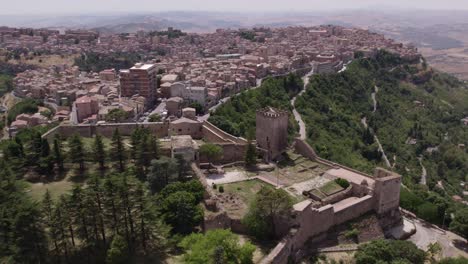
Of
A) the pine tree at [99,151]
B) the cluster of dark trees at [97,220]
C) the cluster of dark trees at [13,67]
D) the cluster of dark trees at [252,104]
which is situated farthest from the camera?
the cluster of dark trees at [13,67]

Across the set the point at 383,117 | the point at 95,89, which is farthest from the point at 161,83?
the point at 383,117

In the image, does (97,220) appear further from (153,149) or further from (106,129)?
(106,129)

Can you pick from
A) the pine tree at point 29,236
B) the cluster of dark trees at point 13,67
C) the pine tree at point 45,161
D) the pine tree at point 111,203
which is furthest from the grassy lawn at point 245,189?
the cluster of dark trees at point 13,67

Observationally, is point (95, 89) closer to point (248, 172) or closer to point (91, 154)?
point (91, 154)

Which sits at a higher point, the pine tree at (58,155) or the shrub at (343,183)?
the pine tree at (58,155)

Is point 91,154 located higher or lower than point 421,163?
higher

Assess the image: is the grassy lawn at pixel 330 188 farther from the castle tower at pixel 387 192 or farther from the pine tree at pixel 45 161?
the pine tree at pixel 45 161

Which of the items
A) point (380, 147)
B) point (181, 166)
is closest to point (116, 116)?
point (181, 166)
